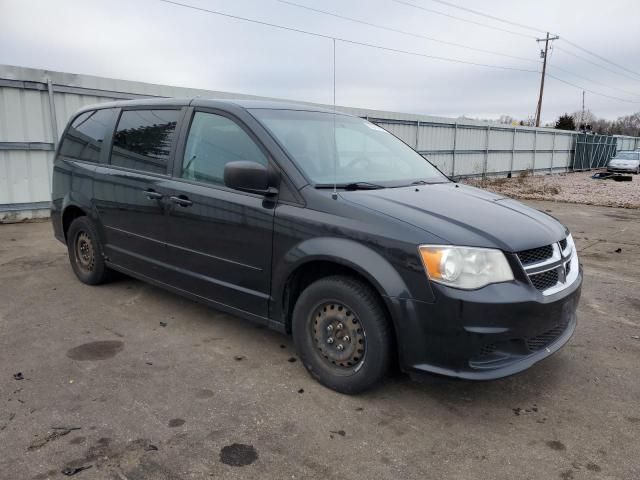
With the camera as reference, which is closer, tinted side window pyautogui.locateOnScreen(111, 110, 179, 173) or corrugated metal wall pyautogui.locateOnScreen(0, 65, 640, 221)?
tinted side window pyautogui.locateOnScreen(111, 110, 179, 173)

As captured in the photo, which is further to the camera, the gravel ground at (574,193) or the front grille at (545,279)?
the gravel ground at (574,193)

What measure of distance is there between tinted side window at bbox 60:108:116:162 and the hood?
112 inches

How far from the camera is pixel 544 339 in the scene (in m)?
2.92

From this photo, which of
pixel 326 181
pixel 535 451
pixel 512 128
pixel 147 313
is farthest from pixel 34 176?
pixel 512 128

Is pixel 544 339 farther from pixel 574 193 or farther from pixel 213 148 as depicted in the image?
pixel 574 193

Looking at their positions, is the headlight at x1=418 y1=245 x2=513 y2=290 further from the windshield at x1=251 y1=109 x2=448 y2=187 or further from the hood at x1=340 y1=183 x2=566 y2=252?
the windshield at x1=251 y1=109 x2=448 y2=187

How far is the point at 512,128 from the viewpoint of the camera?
24328 millimetres

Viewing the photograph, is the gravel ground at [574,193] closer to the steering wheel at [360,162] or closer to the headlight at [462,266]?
the steering wheel at [360,162]

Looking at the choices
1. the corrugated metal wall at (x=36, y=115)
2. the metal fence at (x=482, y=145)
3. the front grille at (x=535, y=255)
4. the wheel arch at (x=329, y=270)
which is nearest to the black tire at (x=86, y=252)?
the wheel arch at (x=329, y=270)

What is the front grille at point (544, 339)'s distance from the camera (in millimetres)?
2848

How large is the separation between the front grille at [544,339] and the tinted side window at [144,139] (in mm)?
2918

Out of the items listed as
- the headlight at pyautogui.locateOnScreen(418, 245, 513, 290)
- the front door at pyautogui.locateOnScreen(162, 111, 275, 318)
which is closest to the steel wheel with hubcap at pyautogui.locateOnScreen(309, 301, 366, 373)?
the front door at pyautogui.locateOnScreen(162, 111, 275, 318)

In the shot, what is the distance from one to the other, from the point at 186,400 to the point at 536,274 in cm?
217

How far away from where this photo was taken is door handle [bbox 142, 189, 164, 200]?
398 centimetres
